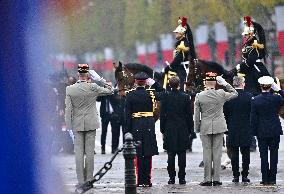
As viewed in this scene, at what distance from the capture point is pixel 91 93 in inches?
781

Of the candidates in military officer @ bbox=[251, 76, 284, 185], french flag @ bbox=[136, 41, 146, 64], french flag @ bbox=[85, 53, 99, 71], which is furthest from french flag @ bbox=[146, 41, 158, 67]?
military officer @ bbox=[251, 76, 284, 185]

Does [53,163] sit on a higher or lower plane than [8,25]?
lower

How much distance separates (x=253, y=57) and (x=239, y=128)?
4117 mm

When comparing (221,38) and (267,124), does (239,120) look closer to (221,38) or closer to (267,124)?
(267,124)

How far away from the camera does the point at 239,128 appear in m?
21.1

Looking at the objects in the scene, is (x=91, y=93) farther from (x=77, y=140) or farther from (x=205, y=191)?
(x=205, y=191)

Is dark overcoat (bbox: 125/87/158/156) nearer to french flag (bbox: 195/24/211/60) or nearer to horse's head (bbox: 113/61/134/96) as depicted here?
horse's head (bbox: 113/61/134/96)

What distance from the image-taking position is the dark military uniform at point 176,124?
20.5 meters

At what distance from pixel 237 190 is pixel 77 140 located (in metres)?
2.65

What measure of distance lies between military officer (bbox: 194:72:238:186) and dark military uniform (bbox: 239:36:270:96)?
382cm

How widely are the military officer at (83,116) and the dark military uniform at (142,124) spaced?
0.51 meters

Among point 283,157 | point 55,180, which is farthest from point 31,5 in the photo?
point 283,157

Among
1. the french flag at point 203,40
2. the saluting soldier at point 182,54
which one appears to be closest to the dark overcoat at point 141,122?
the saluting soldier at point 182,54

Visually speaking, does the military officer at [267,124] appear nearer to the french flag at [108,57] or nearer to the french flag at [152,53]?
the french flag at [152,53]
